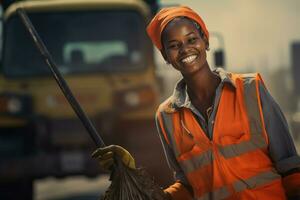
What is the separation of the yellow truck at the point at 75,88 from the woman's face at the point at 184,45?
4.94 meters

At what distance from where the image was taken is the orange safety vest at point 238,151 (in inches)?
125

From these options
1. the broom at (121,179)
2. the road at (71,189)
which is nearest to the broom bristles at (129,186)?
the broom at (121,179)

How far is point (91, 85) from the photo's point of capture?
868 centimetres

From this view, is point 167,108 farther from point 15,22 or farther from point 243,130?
point 15,22

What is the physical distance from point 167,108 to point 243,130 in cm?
41

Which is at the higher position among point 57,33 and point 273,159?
point 57,33

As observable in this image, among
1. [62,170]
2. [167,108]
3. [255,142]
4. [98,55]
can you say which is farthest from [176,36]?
[98,55]

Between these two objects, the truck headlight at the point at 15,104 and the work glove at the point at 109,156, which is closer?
the work glove at the point at 109,156

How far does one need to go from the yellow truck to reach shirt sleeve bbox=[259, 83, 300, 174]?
198 inches

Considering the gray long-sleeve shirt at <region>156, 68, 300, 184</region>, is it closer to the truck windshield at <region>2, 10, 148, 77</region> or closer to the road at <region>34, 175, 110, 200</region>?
the truck windshield at <region>2, 10, 148, 77</region>

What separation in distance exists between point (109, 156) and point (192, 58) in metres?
0.55

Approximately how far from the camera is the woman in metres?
3.19

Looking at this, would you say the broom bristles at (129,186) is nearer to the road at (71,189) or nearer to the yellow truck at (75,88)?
the yellow truck at (75,88)

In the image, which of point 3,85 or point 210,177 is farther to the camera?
point 3,85
